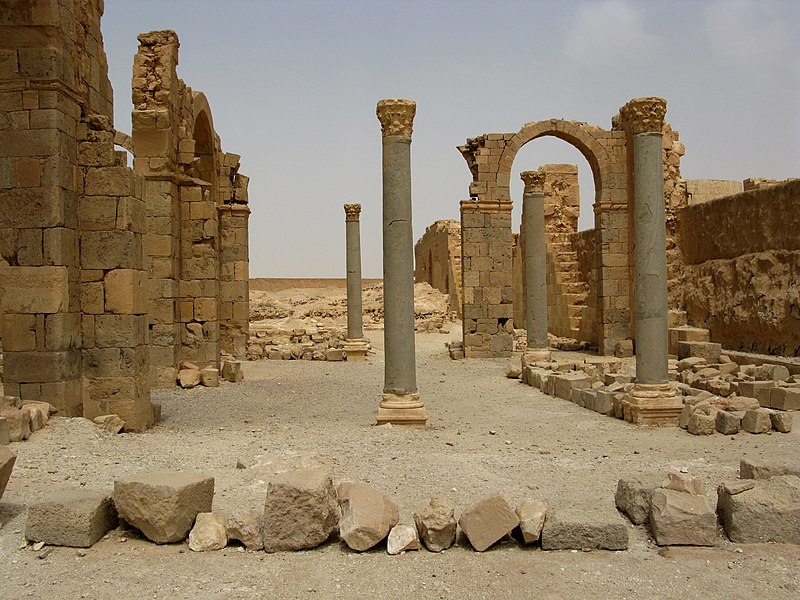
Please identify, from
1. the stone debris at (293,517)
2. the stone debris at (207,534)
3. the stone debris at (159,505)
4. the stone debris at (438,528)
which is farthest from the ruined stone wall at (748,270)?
the stone debris at (159,505)

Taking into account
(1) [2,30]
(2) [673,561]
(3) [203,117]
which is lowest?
(2) [673,561]

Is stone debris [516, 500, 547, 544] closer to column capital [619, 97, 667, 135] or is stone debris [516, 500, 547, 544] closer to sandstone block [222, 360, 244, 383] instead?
column capital [619, 97, 667, 135]

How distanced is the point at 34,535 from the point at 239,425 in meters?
4.63

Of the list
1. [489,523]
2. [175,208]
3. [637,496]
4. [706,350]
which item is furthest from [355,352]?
[489,523]

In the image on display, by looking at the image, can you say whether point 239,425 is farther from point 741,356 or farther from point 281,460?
point 741,356

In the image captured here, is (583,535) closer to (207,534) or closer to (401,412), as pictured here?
(207,534)

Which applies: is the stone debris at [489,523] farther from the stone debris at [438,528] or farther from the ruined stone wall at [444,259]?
the ruined stone wall at [444,259]

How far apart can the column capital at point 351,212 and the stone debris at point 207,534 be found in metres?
15.7

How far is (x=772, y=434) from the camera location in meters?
7.82

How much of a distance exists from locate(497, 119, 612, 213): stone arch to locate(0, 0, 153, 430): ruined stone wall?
38.4 feet

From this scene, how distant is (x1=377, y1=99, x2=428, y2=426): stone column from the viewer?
28.6 feet

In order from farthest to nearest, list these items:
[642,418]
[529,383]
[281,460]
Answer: [529,383], [642,418], [281,460]

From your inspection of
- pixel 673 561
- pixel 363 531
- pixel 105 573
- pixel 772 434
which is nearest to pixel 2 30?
pixel 105 573

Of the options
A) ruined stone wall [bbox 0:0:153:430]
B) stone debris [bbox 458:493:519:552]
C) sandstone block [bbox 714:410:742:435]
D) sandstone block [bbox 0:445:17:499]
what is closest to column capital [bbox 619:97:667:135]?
sandstone block [bbox 714:410:742:435]
